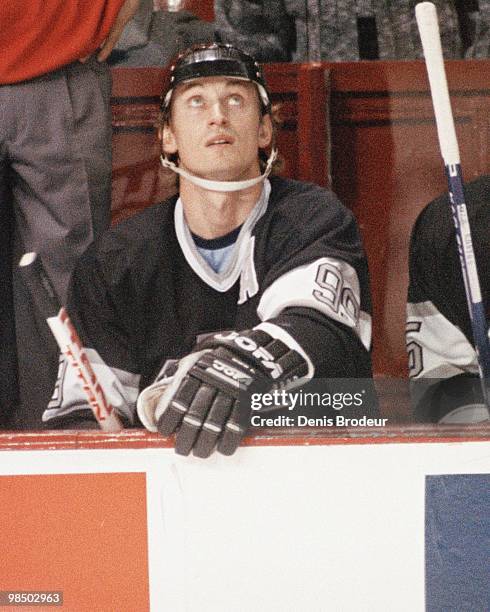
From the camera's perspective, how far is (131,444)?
114 cm

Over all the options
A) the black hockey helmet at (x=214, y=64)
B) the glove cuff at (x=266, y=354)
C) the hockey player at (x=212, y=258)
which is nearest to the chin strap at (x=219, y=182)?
the hockey player at (x=212, y=258)

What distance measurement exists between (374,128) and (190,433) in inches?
29.2

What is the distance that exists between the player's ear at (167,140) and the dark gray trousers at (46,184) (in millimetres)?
91

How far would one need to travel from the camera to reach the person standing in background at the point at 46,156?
54.1 inches

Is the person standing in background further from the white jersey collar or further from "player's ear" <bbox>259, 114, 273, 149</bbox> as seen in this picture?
"player's ear" <bbox>259, 114, 273, 149</bbox>

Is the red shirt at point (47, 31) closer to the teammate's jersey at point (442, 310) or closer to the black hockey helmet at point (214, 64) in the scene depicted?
the black hockey helmet at point (214, 64)

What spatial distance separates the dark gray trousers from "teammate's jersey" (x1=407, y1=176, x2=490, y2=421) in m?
0.51

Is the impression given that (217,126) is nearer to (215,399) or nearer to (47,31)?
(47,31)

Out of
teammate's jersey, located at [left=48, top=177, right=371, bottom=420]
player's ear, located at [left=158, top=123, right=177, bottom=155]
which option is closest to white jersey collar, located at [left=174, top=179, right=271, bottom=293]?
teammate's jersey, located at [left=48, top=177, right=371, bottom=420]

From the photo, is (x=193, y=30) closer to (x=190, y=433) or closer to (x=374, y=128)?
(x=374, y=128)

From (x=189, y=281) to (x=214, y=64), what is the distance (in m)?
0.32

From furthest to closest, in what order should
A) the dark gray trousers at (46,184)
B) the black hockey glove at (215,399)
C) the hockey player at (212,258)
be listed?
the dark gray trousers at (46,184) → the hockey player at (212,258) → the black hockey glove at (215,399)

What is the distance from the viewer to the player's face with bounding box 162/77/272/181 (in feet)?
4.48

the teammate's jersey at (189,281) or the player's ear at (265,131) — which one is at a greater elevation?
the player's ear at (265,131)
